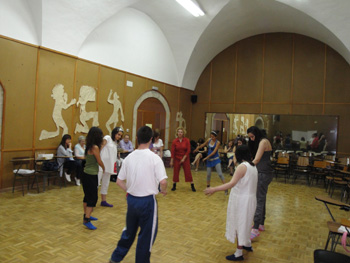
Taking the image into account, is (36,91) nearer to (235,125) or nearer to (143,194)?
(143,194)

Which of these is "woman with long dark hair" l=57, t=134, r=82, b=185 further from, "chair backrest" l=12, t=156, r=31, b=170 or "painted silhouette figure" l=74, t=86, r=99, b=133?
"chair backrest" l=12, t=156, r=31, b=170

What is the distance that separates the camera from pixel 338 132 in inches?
412

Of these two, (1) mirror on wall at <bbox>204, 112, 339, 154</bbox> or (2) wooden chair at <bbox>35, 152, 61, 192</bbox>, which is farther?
(1) mirror on wall at <bbox>204, 112, 339, 154</bbox>

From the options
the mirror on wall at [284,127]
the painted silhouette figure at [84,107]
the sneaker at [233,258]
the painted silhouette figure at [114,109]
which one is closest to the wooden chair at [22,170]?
the painted silhouette figure at [84,107]

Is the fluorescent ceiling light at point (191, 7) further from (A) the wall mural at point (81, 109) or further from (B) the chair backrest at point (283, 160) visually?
(B) the chair backrest at point (283, 160)

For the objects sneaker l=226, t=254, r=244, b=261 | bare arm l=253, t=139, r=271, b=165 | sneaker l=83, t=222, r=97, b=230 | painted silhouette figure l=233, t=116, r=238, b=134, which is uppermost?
painted silhouette figure l=233, t=116, r=238, b=134

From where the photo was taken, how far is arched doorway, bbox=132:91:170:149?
32.1 feet

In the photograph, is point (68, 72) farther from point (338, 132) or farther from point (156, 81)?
point (338, 132)

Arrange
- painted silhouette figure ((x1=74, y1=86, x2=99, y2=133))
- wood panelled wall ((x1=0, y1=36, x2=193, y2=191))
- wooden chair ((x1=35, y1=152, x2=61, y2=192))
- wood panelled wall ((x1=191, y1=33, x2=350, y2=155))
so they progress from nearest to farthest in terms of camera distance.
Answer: wood panelled wall ((x1=0, y1=36, x2=193, y2=191)) → wooden chair ((x1=35, y1=152, x2=61, y2=192)) → painted silhouette figure ((x1=74, y1=86, x2=99, y2=133)) → wood panelled wall ((x1=191, y1=33, x2=350, y2=155))

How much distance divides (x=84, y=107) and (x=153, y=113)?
3503 mm

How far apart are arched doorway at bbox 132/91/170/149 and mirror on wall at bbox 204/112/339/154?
259 cm

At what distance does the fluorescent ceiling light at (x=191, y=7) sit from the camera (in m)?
8.42

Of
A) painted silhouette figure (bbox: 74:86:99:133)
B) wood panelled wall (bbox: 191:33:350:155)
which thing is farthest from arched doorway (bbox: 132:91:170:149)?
wood panelled wall (bbox: 191:33:350:155)

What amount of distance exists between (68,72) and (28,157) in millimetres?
2437
